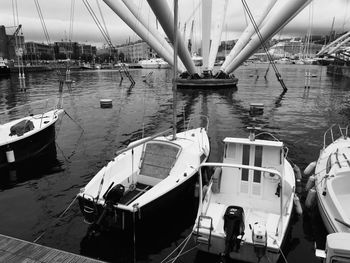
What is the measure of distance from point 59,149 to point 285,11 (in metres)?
24.7

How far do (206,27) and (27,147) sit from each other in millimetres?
35342

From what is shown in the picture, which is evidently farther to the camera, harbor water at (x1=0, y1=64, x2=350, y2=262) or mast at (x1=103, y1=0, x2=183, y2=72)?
mast at (x1=103, y1=0, x2=183, y2=72)

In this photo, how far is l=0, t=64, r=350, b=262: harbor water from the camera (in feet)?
30.0

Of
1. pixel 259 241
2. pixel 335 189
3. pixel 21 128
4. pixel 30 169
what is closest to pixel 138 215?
pixel 259 241

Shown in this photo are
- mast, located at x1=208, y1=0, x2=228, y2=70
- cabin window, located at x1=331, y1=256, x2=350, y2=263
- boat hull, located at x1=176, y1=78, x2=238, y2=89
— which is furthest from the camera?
mast, located at x1=208, y1=0, x2=228, y2=70

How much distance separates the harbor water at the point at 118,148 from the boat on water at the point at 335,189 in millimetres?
977

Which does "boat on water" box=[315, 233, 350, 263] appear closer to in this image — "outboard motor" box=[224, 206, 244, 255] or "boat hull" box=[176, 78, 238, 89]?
"outboard motor" box=[224, 206, 244, 255]

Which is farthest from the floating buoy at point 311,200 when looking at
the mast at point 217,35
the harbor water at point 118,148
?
the mast at point 217,35

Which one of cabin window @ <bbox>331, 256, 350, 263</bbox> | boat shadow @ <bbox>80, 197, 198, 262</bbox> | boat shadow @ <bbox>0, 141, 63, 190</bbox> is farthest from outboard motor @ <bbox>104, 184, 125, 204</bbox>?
boat shadow @ <bbox>0, 141, 63, 190</bbox>

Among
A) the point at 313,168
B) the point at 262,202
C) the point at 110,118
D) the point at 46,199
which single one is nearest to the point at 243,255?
the point at 262,202

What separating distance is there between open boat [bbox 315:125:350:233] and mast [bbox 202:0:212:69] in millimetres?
33936

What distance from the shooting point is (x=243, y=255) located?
297 inches

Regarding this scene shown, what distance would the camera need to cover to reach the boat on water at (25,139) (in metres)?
14.4

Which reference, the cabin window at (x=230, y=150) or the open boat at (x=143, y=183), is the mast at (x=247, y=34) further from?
the cabin window at (x=230, y=150)
